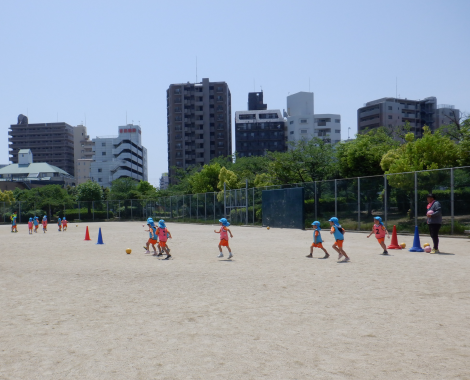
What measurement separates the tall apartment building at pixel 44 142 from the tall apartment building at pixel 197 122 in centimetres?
6521

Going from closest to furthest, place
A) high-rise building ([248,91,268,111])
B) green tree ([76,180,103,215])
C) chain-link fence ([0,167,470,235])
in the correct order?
chain-link fence ([0,167,470,235]) → green tree ([76,180,103,215]) → high-rise building ([248,91,268,111])

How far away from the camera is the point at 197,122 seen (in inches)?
4390

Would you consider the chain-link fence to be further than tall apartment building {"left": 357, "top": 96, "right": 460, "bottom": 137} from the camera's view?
Result: No

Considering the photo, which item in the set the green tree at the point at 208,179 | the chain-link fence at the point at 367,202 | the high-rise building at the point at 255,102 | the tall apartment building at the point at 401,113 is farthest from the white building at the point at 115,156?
the chain-link fence at the point at 367,202

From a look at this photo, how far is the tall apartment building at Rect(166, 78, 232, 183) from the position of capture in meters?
111

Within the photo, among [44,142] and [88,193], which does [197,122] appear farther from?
[44,142]

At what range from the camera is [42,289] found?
29.3ft

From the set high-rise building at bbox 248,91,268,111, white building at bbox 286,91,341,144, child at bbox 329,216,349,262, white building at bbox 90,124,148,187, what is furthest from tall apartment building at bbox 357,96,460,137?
child at bbox 329,216,349,262

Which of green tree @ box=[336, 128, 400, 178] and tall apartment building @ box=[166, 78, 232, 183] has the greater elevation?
tall apartment building @ box=[166, 78, 232, 183]

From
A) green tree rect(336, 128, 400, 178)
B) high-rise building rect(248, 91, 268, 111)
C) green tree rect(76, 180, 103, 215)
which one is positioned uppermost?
high-rise building rect(248, 91, 268, 111)

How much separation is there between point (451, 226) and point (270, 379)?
55.9 feet

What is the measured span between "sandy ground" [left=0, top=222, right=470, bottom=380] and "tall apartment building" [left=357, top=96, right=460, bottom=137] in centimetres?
9459

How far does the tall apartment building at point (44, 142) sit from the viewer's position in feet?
531

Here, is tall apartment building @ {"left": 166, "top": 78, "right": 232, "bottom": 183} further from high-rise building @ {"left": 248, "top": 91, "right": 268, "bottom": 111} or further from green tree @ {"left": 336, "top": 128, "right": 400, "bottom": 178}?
green tree @ {"left": 336, "top": 128, "right": 400, "bottom": 178}
